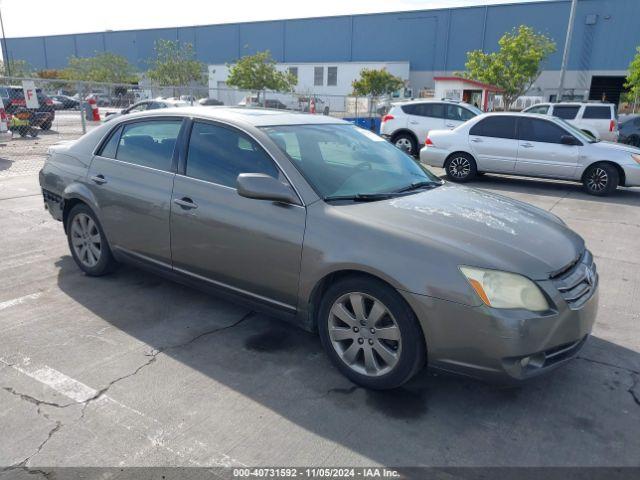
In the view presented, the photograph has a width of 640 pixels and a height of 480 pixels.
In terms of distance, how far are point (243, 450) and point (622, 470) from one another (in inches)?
74.7

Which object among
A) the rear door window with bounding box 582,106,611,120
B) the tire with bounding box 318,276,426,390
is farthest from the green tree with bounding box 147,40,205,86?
the tire with bounding box 318,276,426,390

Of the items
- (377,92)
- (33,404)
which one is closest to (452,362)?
(33,404)

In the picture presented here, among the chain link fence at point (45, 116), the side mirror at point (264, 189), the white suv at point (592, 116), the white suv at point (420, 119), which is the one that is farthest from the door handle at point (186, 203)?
the white suv at point (592, 116)

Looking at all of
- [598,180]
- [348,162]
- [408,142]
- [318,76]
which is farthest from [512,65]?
[348,162]

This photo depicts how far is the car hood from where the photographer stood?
2.89 meters

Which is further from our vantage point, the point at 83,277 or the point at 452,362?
the point at 83,277

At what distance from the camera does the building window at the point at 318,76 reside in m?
57.0

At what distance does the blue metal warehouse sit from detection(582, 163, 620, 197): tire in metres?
38.5

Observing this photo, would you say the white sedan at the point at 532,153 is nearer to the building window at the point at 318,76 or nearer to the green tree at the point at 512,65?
the green tree at the point at 512,65

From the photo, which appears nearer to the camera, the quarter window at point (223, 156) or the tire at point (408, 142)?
the quarter window at point (223, 156)

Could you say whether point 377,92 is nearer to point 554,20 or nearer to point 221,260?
point 554,20

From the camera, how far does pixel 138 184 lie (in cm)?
423

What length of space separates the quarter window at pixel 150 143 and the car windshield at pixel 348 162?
2.97 ft

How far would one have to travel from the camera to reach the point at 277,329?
405 centimetres
